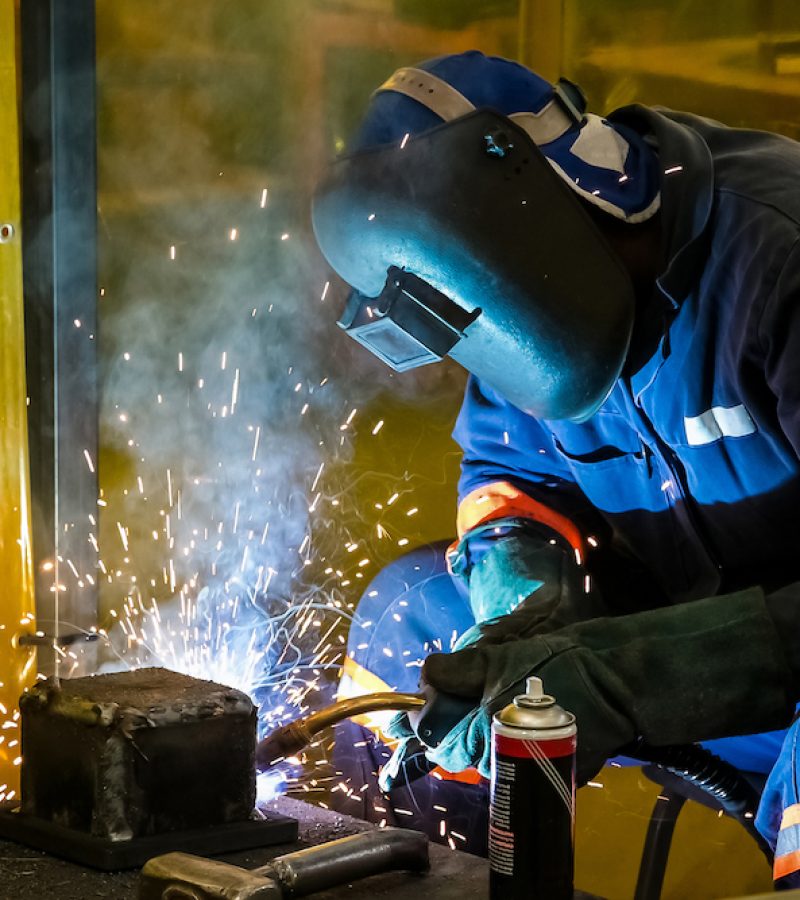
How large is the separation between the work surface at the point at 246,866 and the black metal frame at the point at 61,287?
912 mm

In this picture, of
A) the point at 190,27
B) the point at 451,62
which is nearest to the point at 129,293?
the point at 190,27

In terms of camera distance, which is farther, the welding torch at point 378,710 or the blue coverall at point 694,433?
the blue coverall at point 694,433

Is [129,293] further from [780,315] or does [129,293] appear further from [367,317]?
[780,315]

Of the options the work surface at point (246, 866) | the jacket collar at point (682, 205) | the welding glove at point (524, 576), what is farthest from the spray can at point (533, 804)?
the jacket collar at point (682, 205)

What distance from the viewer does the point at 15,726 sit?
8.96ft

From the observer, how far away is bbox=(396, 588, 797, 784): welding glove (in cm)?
191

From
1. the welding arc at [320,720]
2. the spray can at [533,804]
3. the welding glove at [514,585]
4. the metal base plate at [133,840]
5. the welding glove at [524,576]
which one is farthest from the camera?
the welding glove at [524,576]

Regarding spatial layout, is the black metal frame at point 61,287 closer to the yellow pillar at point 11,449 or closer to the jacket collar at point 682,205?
the yellow pillar at point 11,449

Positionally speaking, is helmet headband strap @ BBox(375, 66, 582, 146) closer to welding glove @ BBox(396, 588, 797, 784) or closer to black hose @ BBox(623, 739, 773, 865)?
welding glove @ BBox(396, 588, 797, 784)

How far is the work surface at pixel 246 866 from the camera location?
5.90 ft

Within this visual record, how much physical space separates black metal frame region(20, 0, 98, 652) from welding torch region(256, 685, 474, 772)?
0.82 meters

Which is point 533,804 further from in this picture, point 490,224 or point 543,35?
point 543,35

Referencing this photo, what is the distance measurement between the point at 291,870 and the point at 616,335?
3.18 feet

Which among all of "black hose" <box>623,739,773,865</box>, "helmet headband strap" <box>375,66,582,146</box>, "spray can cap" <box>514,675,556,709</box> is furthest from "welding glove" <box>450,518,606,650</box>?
"helmet headband strap" <box>375,66,582,146</box>
